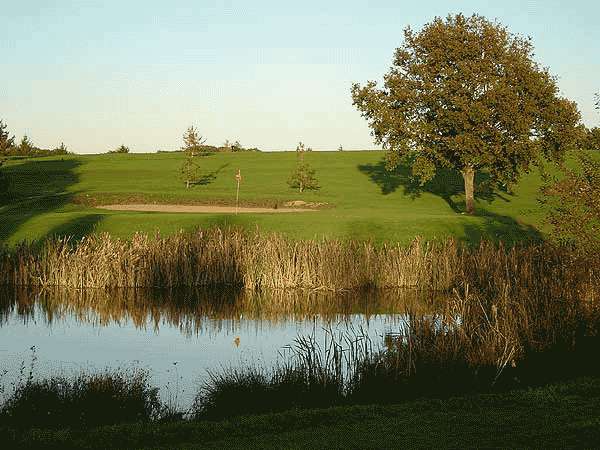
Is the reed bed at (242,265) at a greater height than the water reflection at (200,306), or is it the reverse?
the reed bed at (242,265)

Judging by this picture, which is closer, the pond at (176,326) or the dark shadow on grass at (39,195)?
the pond at (176,326)

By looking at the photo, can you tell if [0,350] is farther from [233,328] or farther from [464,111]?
[464,111]

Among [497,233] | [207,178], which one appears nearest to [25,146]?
[207,178]

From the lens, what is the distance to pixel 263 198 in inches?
1859

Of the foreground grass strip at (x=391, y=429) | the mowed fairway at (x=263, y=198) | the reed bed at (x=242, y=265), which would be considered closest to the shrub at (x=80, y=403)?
the foreground grass strip at (x=391, y=429)

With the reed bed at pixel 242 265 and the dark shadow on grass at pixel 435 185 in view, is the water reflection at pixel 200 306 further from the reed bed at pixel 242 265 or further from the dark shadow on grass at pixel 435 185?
the dark shadow on grass at pixel 435 185

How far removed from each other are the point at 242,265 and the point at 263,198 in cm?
2323

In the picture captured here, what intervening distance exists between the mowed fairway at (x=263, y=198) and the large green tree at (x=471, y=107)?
10.6 ft

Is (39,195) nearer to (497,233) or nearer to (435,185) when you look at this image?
(435,185)

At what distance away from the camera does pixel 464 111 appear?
42.4 metres

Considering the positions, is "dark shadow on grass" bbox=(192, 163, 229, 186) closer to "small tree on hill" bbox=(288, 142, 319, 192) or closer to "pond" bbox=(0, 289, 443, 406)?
"small tree on hill" bbox=(288, 142, 319, 192)

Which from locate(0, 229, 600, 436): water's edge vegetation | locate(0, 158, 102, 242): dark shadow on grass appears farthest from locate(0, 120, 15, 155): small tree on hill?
locate(0, 229, 600, 436): water's edge vegetation

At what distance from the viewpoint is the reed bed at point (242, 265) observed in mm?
23219

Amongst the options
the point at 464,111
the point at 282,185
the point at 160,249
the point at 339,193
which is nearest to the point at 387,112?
the point at 464,111
